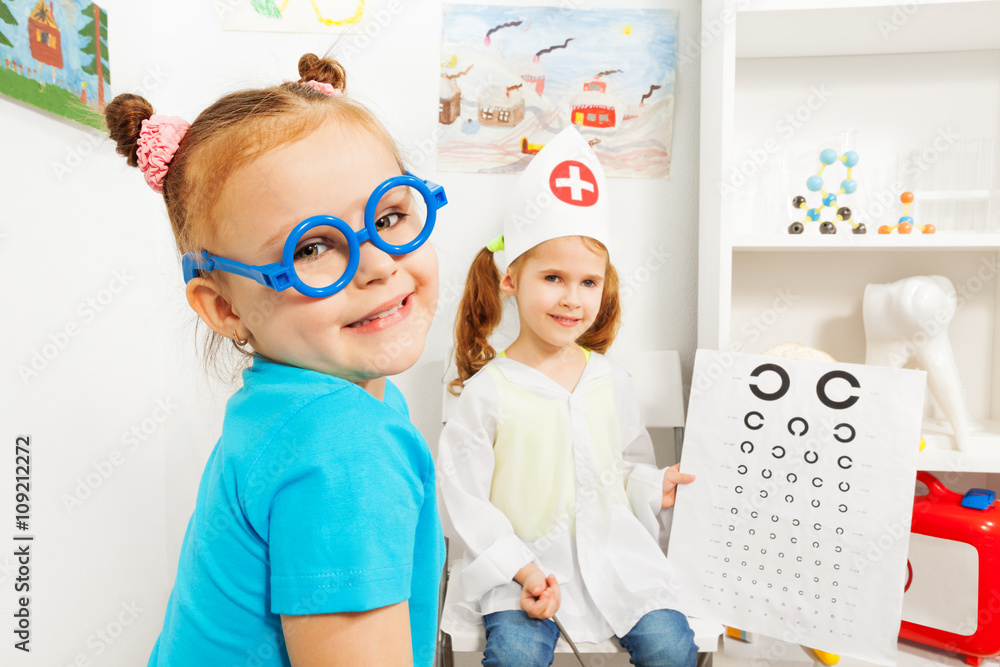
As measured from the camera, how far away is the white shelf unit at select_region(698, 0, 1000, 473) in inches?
47.6

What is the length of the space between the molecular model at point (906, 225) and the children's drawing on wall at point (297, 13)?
3.74ft

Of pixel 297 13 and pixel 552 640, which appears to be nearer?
pixel 552 640

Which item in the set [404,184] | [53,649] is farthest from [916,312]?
[53,649]

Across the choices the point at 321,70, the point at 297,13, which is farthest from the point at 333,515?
the point at 297,13

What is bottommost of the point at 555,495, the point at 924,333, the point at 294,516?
the point at 555,495

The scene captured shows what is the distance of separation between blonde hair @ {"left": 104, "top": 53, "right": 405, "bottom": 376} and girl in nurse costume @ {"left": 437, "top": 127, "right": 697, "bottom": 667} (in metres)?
0.61

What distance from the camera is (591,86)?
52.7 inches

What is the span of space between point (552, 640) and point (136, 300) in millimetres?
972

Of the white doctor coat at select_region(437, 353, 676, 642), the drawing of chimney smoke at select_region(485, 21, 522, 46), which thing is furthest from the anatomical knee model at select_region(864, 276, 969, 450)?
the drawing of chimney smoke at select_region(485, 21, 522, 46)

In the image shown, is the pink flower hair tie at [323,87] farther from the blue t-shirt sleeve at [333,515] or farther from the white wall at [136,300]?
the white wall at [136,300]

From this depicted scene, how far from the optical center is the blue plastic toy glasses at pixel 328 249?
1.48ft

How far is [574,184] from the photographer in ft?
3.67

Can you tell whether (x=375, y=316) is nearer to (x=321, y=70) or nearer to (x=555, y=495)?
(x=321, y=70)

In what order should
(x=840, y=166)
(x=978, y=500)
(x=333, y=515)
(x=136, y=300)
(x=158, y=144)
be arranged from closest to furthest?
(x=333, y=515), (x=158, y=144), (x=978, y=500), (x=136, y=300), (x=840, y=166)
